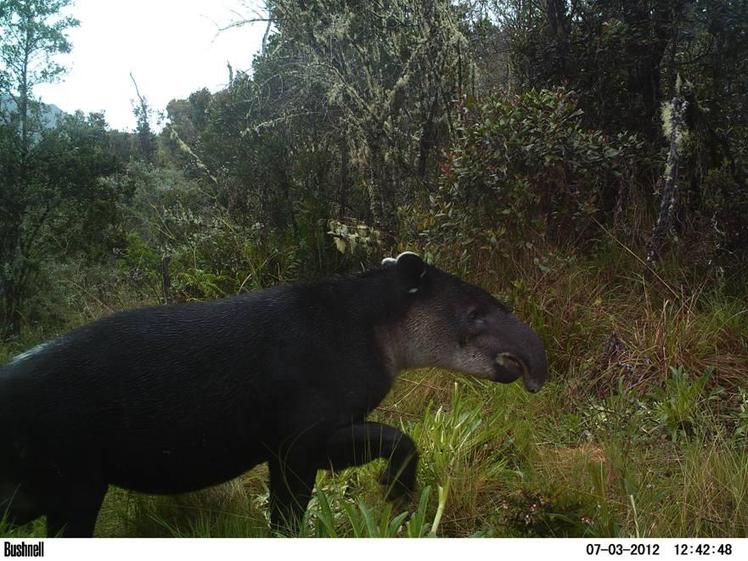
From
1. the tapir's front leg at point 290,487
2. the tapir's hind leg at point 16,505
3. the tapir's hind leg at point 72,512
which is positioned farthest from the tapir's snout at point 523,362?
the tapir's hind leg at point 16,505

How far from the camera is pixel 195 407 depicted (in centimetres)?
342

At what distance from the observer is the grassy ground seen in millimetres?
3428

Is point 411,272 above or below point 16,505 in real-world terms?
above

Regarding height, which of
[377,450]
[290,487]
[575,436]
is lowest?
[575,436]

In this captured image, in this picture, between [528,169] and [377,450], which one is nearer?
[377,450]

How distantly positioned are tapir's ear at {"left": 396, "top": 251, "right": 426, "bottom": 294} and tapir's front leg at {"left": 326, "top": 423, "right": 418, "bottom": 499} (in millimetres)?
819

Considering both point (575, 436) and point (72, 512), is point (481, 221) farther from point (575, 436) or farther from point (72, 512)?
point (72, 512)

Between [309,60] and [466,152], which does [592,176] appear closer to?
[466,152]

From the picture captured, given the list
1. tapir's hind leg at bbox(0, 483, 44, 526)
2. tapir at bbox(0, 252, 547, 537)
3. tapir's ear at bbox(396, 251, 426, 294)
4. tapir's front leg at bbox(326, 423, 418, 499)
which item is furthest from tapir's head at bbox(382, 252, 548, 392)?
tapir's hind leg at bbox(0, 483, 44, 526)

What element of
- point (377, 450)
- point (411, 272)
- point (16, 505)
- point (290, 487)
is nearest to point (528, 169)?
→ point (411, 272)

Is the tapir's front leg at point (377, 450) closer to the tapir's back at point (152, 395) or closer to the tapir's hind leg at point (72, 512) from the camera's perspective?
the tapir's back at point (152, 395)

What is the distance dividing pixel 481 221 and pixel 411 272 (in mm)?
2829

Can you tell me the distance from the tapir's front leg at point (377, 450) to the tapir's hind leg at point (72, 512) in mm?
1092

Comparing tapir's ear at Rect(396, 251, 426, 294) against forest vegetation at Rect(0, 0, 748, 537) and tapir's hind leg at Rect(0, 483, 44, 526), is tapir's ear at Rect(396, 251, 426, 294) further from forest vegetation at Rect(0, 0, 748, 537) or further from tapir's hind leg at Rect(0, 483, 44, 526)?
tapir's hind leg at Rect(0, 483, 44, 526)
